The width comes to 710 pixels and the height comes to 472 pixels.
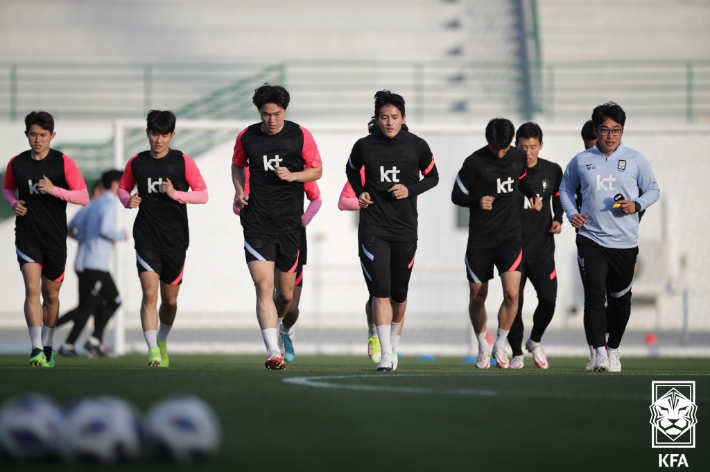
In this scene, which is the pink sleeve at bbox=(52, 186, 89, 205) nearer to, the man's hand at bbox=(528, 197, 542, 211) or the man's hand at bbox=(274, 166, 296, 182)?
the man's hand at bbox=(274, 166, 296, 182)

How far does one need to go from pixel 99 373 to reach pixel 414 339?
401 inches

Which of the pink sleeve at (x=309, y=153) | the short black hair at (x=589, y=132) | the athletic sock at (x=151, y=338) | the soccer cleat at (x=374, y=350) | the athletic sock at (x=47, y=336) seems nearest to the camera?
the pink sleeve at (x=309, y=153)

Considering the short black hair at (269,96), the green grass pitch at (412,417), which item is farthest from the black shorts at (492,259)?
the short black hair at (269,96)

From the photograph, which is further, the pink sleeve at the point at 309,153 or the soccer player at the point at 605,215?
the pink sleeve at the point at 309,153

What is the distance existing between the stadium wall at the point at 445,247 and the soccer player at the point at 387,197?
805cm

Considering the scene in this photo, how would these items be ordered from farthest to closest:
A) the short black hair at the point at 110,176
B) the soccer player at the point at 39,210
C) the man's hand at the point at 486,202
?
→ the short black hair at the point at 110,176, the soccer player at the point at 39,210, the man's hand at the point at 486,202

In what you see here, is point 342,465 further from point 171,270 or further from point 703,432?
point 171,270

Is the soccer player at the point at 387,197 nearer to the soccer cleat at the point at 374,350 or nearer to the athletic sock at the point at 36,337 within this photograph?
the soccer cleat at the point at 374,350

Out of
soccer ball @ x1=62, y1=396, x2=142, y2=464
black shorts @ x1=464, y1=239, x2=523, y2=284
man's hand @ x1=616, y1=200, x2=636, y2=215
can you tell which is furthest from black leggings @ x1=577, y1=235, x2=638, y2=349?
soccer ball @ x1=62, y1=396, x2=142, y2=464

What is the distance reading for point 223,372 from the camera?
7422 mm

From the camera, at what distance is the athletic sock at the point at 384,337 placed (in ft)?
25.4

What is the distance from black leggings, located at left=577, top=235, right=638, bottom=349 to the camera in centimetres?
789

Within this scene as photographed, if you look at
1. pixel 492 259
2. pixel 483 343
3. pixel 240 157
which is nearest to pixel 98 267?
pixel 240 157

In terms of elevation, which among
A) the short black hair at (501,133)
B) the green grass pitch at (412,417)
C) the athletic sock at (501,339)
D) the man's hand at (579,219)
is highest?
the short black hair at (501,133)
